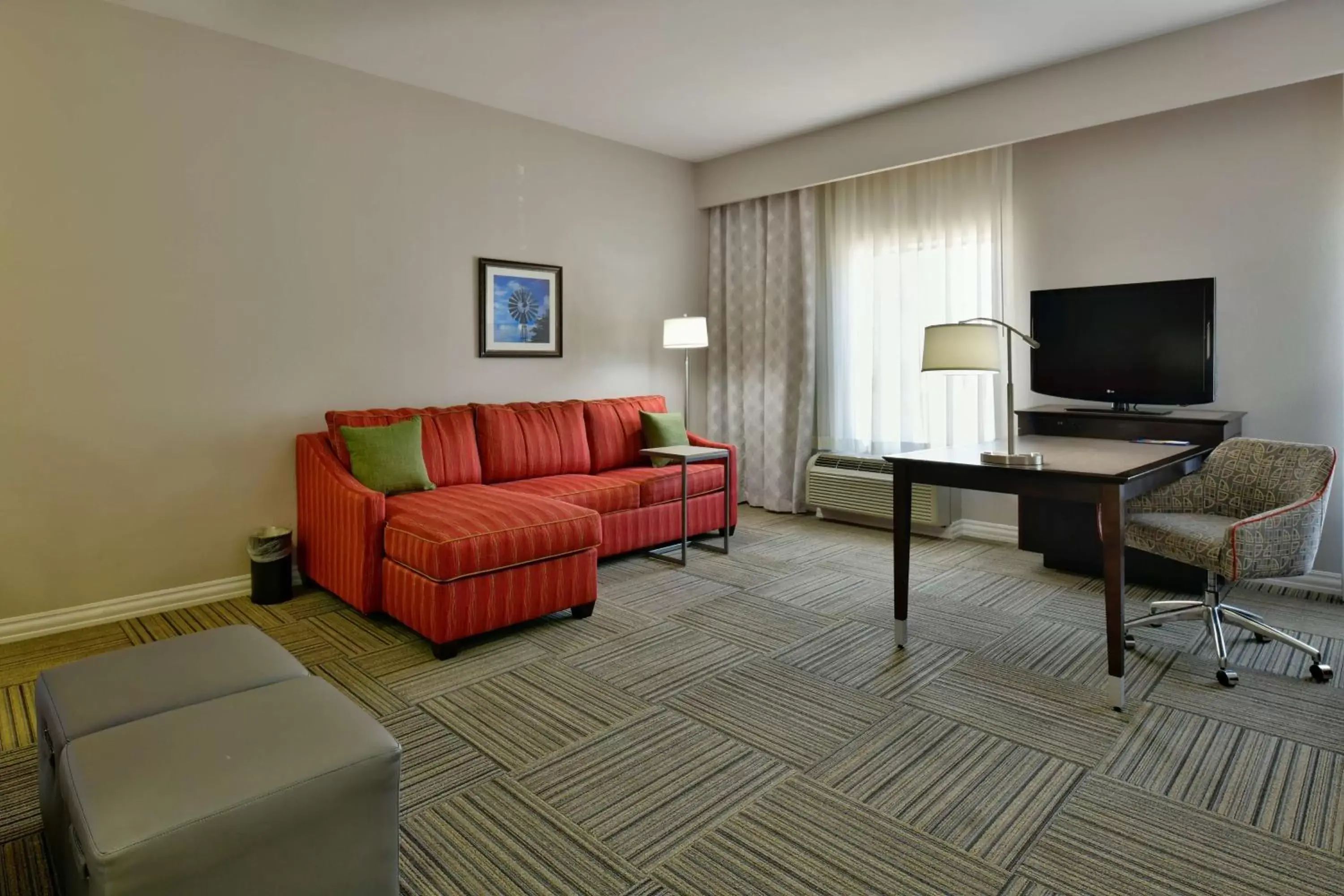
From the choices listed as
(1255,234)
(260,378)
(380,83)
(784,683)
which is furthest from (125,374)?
(1255,234)

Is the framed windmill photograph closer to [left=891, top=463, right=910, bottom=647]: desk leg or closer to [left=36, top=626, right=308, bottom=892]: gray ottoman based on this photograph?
[left=891, top=463, right=910, bottom=647]: desk leg

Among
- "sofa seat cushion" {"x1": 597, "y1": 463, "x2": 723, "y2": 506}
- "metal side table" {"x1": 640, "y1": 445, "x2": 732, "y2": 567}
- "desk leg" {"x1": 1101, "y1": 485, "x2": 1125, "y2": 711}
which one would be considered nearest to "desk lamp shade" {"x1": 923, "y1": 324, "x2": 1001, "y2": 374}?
"desk leg" {"x1": 1101, "y1": 485, "x2": 1125, "y2": 711}

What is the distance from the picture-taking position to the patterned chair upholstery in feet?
8.91

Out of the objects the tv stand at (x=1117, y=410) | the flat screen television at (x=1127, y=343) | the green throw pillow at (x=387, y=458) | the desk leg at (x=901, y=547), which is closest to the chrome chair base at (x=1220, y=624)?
the desk leg at (x=901, y=547)

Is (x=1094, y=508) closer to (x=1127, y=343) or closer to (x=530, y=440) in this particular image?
(x=1127, y=343)

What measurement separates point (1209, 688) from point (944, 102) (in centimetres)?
356

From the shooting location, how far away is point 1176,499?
337 centimetres

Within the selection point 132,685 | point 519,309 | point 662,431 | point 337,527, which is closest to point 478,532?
point 337,527

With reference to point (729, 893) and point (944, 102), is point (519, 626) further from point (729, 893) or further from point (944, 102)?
point (944, 102)

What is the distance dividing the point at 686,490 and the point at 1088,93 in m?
3.11

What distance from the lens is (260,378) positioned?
3943 mm

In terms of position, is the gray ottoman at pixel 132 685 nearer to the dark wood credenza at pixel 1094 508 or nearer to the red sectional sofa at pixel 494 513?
the red sectional sofa at pixel 494 513

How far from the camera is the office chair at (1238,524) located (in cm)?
272

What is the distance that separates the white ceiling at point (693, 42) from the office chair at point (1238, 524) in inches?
83.1
